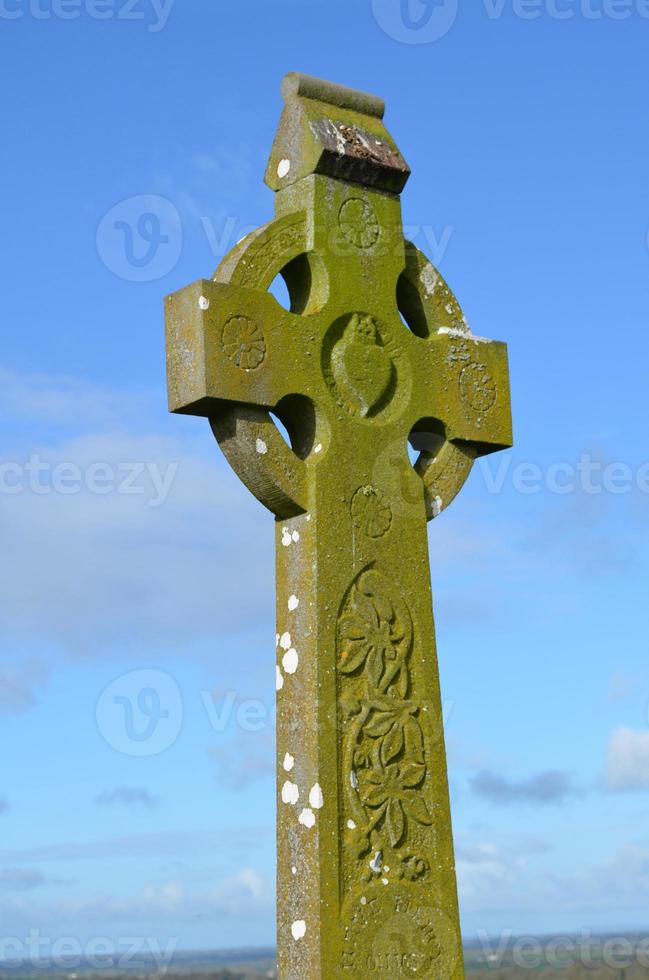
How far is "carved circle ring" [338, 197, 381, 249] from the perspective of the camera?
23.6ft

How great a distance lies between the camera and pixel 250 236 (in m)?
6.93

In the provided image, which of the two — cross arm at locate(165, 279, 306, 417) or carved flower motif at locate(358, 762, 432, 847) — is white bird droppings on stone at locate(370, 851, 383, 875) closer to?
carved flower motif at locate(358, 762, 432, 847)

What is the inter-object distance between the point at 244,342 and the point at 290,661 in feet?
4.56

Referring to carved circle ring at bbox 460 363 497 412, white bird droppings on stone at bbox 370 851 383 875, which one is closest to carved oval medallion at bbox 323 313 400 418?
carved circle ring at bbox 460 363 497 412

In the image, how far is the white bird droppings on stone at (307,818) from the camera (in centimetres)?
637

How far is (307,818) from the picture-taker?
6.39 m

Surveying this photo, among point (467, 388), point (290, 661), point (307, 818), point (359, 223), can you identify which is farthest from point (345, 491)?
point (307, 818)

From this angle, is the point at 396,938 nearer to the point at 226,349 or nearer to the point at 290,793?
the point at 290,793

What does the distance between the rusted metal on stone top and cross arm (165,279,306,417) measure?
2.54ft

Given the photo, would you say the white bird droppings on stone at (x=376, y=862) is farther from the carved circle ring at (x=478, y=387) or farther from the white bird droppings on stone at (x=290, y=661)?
the carved circle ring at (x=478, y=387)

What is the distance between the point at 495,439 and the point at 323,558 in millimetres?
1434

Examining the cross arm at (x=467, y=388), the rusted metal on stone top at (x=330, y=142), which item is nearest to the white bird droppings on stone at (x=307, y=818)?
the cross arm at (x=467, y=388)

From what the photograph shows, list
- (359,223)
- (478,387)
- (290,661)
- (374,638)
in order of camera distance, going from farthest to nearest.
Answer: (478,387)
(359,223)
(374,638)
(290,661)

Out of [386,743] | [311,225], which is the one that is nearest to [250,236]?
[311,225]
